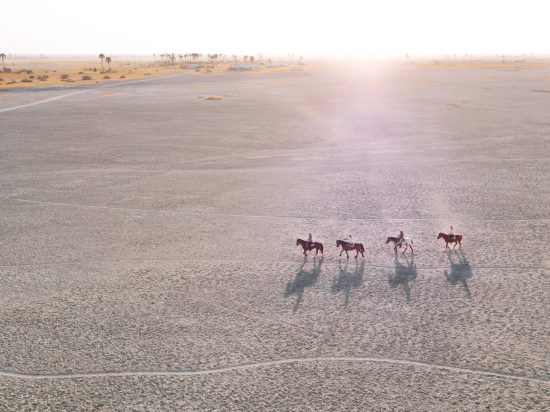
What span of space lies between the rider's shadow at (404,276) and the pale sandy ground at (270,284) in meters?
0.06

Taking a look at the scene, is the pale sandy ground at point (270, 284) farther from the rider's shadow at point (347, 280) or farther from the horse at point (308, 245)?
the horse at point (308, 245)

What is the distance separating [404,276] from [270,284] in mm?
3637

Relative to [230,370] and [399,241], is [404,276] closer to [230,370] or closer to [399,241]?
[399,241]

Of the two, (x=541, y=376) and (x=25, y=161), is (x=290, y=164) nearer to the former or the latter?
(x=25, y=161)

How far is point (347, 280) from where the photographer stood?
12.1 metres

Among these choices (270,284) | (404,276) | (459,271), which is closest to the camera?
(270,284)

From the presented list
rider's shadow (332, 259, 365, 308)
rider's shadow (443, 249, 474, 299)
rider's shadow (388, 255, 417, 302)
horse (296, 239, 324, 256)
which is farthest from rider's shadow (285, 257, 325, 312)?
rider's shadow (443, 249, 474, 299)

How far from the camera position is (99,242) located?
14891mm

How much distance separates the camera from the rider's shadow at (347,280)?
11.6 meters

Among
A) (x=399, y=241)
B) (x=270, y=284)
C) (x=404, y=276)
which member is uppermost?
(x=399, y=241)

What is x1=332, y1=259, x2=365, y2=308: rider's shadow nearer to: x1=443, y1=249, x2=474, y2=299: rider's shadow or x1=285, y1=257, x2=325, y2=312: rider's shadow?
x1=285, y1=257, x2=325, y2=312: rider's shadow

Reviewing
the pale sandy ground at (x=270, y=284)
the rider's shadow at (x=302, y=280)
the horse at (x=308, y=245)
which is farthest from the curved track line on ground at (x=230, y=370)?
the horse at (x=308, y=245)

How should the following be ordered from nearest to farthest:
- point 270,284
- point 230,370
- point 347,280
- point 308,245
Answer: point 230,370 < point 270,284 < point 347,280 < point 308,245

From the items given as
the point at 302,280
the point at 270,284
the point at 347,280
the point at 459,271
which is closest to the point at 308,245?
the point at 302,280
